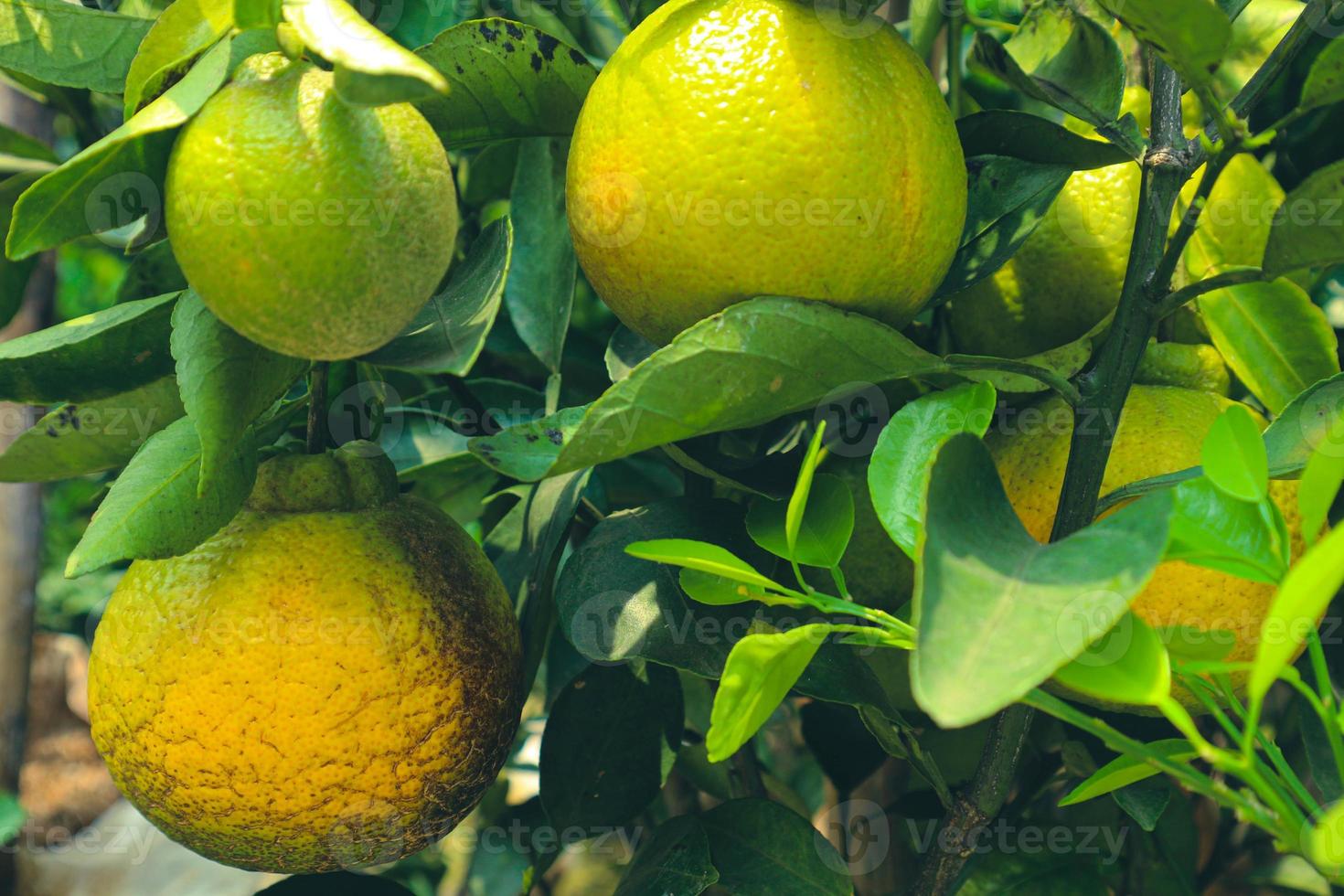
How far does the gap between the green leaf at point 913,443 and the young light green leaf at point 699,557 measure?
0.06 m

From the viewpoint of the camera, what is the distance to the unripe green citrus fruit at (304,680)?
52 cm

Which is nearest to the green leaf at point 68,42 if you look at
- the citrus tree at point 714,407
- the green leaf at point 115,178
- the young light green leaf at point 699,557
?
the citrus tree at point 714,407

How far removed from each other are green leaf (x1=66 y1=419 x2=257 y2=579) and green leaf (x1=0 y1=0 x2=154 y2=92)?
0.18 meters

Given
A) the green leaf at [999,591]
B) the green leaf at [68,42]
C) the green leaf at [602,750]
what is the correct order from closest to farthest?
the green leaf at [999,591] < the green leaf at [68,42] < the green leaf at [602,750]

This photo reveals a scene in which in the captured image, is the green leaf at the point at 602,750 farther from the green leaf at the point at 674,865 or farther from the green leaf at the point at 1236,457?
the green leaf at the point at 1236,457

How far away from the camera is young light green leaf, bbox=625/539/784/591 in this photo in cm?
45

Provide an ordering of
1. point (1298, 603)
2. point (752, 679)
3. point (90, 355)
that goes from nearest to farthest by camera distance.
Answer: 1. point (1298, 603)
2. point (752, 679)
3. point (90, 355)

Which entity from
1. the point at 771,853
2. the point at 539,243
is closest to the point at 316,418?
the point at 539,243

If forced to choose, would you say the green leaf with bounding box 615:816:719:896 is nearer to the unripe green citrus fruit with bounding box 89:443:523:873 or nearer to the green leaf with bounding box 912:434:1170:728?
the unripe green citrus fruit with bounding box 89:443:523:873

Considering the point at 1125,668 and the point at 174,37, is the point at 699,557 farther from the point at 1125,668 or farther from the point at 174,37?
the point at 174,37

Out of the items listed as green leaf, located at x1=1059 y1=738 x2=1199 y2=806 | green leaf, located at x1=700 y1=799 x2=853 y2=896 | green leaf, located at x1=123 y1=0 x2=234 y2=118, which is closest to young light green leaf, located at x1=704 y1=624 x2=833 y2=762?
green leaf, located at x1=1059 y1=738 x2=1199 y2=806

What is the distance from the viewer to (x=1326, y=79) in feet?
1.54

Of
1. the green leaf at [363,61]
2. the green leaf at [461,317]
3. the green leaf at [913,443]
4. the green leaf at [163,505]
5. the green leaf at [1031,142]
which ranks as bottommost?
the green leaf at [163,505]

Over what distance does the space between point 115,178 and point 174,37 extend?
0.07 metres
